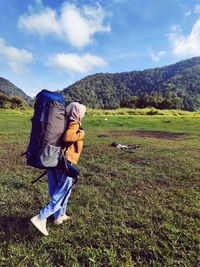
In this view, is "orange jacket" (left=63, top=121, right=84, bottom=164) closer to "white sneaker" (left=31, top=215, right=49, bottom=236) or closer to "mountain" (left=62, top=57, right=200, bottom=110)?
"white sneaker" (left=31, top=215, right=49, bottom=236)

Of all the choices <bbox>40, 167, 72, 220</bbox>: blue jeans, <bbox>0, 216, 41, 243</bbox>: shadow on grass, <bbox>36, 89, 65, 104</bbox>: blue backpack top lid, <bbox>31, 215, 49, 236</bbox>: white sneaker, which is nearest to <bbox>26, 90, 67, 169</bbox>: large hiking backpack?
<bbox>36, 89, 65, 104</bbox>: blue backpack top lid

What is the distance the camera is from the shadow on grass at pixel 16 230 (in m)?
3.92

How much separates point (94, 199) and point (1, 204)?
6.23 ft

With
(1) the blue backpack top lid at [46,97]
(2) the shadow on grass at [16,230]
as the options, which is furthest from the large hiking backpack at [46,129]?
(2) the shadow on grass at [16,230]

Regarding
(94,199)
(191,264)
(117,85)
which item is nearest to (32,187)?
(94,199)

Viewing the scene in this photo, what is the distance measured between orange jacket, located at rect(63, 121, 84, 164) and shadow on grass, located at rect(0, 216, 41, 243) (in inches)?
51.8

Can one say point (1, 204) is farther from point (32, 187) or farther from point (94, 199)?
point (94, 199)

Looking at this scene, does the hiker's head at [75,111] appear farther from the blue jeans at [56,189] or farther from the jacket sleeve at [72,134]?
the blue jeans at [56,189]

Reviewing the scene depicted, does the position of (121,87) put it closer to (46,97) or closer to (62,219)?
(62,219)

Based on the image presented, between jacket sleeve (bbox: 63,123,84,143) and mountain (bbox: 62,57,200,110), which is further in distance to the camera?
mountain (bbox: 62,57,200,110)

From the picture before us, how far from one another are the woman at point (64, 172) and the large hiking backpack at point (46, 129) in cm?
15

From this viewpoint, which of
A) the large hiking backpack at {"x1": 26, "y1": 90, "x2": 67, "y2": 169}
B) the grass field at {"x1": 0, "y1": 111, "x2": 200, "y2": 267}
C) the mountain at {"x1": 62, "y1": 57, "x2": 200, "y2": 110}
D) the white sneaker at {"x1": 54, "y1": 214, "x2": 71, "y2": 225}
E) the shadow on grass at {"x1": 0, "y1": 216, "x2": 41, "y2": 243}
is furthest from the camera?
the mountain at {"x1": 62, "y1": 57, "x2": 200, "y2": 110}

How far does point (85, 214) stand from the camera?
4.78m

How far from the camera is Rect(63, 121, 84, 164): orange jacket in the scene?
3771mm
